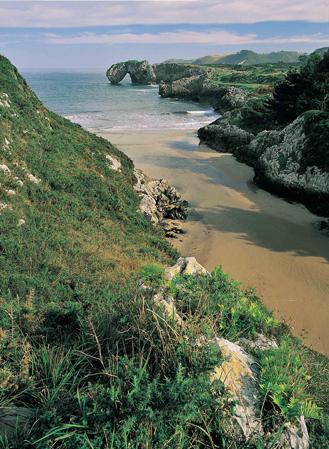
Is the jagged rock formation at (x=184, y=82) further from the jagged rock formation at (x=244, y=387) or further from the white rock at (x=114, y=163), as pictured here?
the jagged rock formation at (x=244, y=387)

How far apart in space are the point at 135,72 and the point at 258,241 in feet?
519

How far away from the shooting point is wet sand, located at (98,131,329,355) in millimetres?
15141

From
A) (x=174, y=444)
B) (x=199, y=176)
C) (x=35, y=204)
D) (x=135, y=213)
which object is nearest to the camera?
(x=174, y=444)

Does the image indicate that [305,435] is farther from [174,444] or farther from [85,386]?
[85,386]

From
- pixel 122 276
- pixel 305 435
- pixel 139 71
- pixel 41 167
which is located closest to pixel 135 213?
pixel 41 167

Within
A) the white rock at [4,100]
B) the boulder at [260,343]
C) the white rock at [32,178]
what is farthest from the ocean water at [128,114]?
the boulder at [260,343]

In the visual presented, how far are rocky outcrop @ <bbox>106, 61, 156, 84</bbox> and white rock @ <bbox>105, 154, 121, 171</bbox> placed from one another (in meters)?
145

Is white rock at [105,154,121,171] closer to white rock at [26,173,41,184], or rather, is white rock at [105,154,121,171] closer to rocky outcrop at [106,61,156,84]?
white rock at [26,173,41,184]

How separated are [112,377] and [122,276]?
7.98 meters

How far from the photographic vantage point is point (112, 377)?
453cm

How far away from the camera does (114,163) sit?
24859 millimetres

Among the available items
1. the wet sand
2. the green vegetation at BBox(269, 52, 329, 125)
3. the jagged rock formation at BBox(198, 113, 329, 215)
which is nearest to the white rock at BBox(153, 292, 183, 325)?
the wet sand

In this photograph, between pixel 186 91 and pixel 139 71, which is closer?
pixel 186 91

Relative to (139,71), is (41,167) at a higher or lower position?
lower
